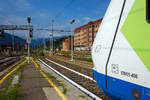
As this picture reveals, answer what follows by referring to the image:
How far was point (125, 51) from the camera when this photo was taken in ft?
10.0

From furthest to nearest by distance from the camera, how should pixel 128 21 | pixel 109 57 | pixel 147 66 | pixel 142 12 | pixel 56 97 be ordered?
pixel 56 97 < pixel 109 57 < pixel 128 21 < pixel 142 12 < pixel 147 66

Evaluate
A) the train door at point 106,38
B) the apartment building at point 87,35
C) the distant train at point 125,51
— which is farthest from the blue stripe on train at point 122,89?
the apartment building at point 87,35

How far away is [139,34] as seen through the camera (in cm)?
276

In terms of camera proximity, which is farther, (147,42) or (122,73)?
(122,73)

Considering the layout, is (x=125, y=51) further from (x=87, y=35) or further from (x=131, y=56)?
(x=87, y=35)

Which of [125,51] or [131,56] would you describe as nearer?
[131,56]

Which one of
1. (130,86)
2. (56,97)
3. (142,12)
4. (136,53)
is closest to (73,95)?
(56,97)

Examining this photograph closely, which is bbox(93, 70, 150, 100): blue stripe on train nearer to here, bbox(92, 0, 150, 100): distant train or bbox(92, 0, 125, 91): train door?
bbox(92, 0, 150, 100): distant train

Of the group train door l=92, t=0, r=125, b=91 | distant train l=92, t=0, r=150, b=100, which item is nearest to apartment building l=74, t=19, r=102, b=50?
train door l=92, t=0, r=125, b=91

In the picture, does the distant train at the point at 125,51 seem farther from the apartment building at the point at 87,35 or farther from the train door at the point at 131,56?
the apartment building at the point at 87,35

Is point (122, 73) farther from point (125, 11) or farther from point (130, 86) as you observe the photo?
point (125, 11)

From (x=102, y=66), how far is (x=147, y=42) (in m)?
1.46

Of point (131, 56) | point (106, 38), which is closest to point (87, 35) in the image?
point (106, 38)

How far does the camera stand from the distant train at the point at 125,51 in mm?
2615
